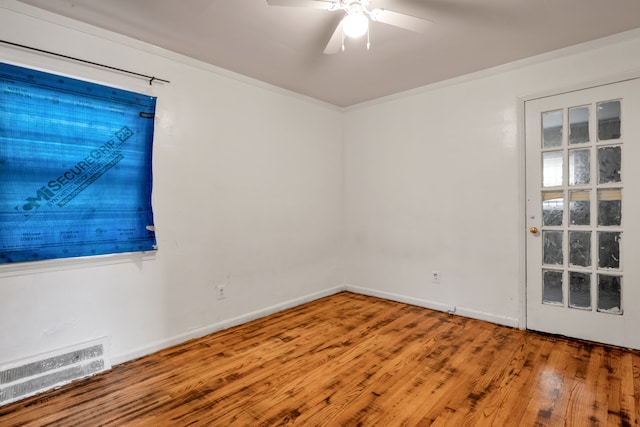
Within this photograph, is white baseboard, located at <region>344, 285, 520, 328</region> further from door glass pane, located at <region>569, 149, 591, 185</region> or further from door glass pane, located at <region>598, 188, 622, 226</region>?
door glass pane, located at <region>569, 149, 591, 185</region>

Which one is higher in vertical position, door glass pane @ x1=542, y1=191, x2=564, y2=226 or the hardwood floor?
door glass pane @ x1=542, y1=191, x2=564, y2=226

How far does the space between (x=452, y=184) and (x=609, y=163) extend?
128 centimetres

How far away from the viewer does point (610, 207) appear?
9.09ft

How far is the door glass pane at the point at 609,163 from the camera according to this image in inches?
108

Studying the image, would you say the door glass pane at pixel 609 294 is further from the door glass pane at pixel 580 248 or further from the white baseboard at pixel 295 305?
the white baseboard at pixel 295 305

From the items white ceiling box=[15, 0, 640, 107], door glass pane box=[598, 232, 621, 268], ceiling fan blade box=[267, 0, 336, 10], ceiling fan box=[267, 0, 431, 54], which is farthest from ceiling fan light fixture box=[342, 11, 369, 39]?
door glass pane box=[598, 232, 621, 268]

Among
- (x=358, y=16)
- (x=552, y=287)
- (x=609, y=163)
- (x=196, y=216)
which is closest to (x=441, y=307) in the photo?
(x=552, y=287)

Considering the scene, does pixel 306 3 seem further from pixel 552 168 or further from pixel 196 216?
pixel 552 168

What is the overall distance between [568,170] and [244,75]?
3141mm

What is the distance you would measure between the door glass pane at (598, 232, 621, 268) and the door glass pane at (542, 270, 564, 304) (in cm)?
33

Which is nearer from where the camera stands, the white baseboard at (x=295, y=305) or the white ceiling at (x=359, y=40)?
the white ceiling at (x=359, y=40)

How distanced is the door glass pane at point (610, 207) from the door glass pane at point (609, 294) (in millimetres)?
456

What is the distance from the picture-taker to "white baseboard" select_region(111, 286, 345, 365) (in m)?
2.63

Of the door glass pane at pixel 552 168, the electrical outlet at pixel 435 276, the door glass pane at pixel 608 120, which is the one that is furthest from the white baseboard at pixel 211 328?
the door glass pane at pixel 608 120
